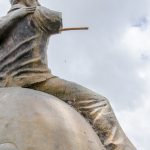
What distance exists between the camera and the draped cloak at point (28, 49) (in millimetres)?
7703

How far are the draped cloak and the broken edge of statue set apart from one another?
0.52m

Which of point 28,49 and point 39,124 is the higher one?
point 28,49

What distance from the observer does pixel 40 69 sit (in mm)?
7805

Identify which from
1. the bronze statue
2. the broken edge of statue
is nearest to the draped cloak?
the bronze statue

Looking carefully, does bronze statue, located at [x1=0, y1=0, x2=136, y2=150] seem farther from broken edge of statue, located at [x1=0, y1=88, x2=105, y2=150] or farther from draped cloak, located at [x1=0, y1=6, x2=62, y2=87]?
broken edge of statue, located at [x1=0, y1=88, x2=105, y2=150]

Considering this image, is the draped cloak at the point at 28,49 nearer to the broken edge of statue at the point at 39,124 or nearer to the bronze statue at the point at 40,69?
the bronze statue at the point at 40,69

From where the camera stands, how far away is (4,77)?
25.3 ft

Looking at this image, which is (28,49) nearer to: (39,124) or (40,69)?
(40,69)

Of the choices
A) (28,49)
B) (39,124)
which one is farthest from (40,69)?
(39,124)

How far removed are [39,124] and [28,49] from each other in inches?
58.2

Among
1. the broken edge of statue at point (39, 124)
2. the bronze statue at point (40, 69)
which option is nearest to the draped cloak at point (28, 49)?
the bronze statue at point (40, 69)

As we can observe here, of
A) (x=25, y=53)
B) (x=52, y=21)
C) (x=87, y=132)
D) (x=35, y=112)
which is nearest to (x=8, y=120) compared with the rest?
(x=35, y=112)

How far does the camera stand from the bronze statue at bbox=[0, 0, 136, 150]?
7617 mm

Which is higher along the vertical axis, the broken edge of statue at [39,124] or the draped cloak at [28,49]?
the draped cloak at [28,49]
